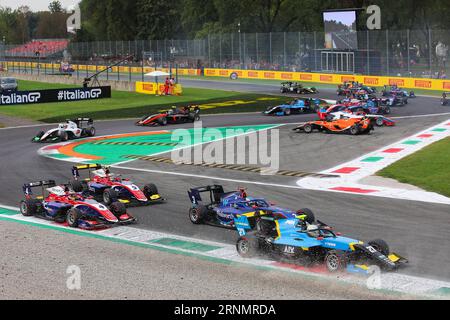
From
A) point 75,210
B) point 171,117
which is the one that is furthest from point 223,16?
point 75,210

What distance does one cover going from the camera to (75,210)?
20266 millimetres

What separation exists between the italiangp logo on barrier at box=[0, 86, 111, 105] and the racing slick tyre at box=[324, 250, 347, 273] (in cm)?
4805

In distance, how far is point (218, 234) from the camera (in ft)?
62.8

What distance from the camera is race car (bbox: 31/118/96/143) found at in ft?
131

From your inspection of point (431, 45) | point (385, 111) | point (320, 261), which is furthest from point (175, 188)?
point (431, 45)

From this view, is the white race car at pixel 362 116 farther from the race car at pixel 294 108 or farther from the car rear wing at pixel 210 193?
the car rear wing at pixel 210 193

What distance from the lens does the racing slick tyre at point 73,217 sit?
2019 cm

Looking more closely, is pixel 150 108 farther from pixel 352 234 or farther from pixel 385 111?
pixel 352 234

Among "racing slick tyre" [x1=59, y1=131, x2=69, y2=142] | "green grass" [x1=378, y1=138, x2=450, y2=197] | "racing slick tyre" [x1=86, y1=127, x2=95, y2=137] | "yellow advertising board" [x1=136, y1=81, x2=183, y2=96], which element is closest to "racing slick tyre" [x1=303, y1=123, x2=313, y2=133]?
"green grass" [x1=378, y1=138, x2=450, y2=197]

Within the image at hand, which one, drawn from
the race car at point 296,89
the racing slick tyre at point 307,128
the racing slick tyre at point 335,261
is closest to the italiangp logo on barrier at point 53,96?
the race car at point 296,89

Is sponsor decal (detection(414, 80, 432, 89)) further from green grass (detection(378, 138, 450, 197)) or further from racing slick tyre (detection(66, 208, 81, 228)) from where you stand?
racing slick tyre (detection(66, 208, 81, 228))

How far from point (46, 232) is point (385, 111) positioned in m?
31.8

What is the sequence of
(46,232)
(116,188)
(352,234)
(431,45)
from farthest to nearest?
1. (431,45)
2. (116,188)
3. (46,232)
4. (352,234)

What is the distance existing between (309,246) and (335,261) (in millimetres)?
833
